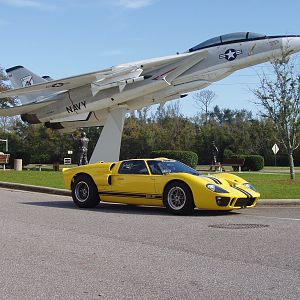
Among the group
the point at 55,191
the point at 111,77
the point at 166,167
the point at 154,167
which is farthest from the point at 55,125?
the point at 166,167

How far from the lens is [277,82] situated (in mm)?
21688

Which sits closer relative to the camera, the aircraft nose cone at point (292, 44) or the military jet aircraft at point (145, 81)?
the aircraft nose cone at point (292, 44)

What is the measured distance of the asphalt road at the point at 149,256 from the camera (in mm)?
5227

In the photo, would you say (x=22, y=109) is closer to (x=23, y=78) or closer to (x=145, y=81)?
(x=23, y=78)

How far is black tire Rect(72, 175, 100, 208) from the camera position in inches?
510

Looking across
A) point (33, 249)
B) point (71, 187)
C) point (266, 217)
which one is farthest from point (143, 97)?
point (33, 249)

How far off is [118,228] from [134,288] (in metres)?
4.27

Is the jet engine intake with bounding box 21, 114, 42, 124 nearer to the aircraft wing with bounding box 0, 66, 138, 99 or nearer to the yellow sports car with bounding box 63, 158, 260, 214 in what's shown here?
the aircraft wing with bounding box 0, 66, 138, 99

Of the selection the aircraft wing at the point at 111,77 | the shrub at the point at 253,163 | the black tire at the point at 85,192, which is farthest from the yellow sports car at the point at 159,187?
the shrub at the point at 253,163

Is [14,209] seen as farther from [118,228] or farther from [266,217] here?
[266,217]

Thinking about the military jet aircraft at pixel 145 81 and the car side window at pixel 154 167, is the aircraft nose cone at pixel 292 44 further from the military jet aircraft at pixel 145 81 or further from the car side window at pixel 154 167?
the car side window at pixel 154 167

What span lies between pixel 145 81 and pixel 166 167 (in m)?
12.2

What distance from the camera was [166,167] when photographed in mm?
12234

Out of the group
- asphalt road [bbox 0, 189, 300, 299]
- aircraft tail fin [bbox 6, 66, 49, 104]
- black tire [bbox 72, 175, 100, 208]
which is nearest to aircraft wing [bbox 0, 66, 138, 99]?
aircraft tail fin [bbox 6, 66, 49, 104]
